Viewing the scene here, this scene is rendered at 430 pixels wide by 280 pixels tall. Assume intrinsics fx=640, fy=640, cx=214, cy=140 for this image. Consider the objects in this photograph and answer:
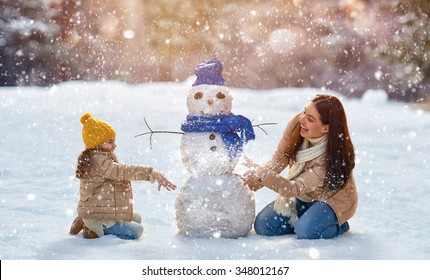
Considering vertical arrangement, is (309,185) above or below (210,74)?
below

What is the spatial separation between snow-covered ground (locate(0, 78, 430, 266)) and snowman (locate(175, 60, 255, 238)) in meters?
0.08

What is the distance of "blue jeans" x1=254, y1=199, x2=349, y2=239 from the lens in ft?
11.0

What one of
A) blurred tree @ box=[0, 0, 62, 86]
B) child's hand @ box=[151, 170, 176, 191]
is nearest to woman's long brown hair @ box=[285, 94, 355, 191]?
child's hand @ box=[151, 170, 176, 191]

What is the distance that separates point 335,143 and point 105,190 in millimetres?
1226

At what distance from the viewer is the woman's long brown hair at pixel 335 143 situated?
3348 millimetres

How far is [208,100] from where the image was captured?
3.35 metres

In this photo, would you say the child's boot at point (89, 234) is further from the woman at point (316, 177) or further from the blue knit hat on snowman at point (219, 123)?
the woman at point (316, 177)

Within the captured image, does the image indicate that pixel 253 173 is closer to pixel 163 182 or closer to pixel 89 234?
pixel 163 182

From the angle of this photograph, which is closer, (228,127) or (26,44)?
(228,127)

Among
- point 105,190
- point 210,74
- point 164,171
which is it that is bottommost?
point 164,171

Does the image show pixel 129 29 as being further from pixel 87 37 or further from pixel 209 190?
pixel 209 190

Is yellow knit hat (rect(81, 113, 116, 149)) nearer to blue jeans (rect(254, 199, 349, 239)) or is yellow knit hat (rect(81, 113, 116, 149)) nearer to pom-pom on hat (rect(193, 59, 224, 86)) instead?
pom-pom on hat (rect(193, 59, 224, 86))

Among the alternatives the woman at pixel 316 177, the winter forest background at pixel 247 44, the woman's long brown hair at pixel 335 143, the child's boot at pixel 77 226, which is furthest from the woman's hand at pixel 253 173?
the winter forest background at pixel 247 44
